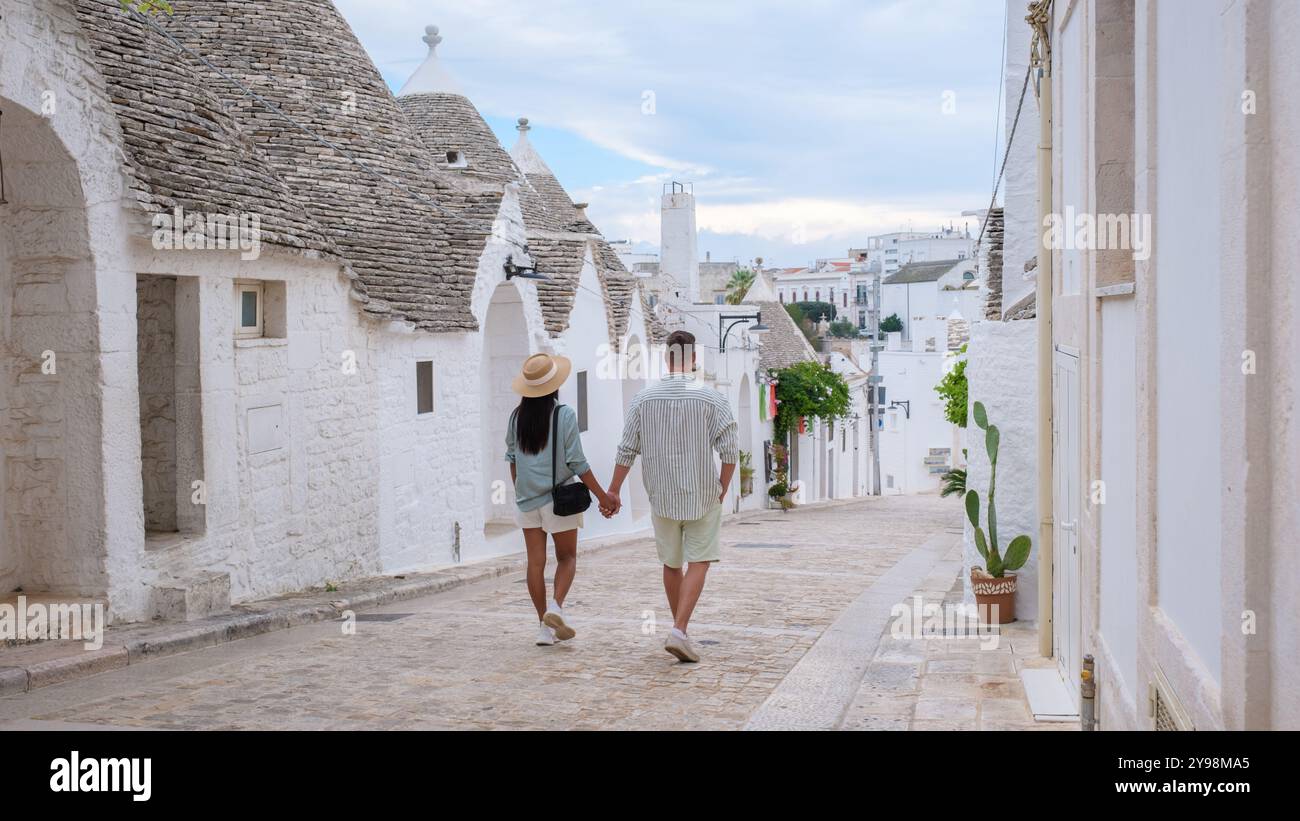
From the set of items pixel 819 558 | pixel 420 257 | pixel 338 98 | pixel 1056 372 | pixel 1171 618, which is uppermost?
pixel 338 98

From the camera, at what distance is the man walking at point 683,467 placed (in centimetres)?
746

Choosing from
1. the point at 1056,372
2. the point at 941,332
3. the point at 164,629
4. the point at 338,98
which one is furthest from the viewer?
the point at 941,332

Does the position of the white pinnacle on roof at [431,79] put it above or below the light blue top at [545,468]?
above

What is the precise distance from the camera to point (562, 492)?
7.91m

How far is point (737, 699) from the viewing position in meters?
6.57

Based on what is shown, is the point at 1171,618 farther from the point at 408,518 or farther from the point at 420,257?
the point at 420,257

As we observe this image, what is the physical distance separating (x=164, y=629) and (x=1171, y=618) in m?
6.50

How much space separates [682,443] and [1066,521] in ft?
7.39

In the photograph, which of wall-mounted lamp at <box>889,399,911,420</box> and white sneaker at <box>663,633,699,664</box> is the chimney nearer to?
wall-mounted lamp at <box>889,399,911,420</box>

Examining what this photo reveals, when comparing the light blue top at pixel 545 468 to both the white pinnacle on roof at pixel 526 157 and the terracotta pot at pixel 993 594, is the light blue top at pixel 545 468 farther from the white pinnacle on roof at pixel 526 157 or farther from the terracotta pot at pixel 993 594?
the white pinnacle on roof at pixel 526 157

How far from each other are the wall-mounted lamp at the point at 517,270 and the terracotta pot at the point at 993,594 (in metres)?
9.53

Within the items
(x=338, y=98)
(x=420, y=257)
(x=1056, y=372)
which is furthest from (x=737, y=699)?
(x=338, y=98)

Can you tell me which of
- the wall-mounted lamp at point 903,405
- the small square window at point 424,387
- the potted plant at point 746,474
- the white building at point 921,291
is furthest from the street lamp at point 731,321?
the white building at point 921,291
